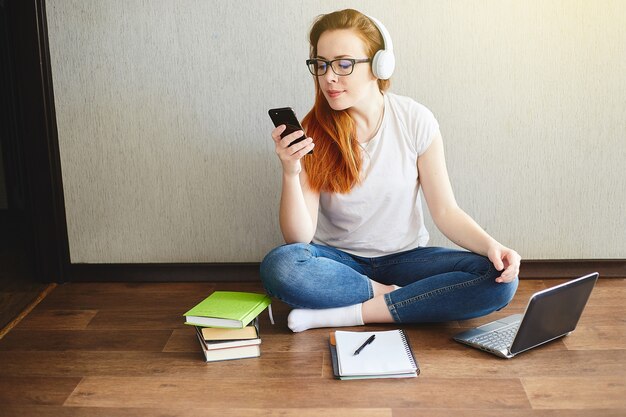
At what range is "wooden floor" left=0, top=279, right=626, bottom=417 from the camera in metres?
→ 1.70

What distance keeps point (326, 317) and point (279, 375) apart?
31 cm

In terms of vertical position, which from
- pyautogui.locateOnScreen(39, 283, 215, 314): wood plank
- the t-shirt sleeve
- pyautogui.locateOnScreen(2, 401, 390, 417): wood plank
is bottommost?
pyautogui.locateOnScreen(39, 283, 215, 314): wood plank

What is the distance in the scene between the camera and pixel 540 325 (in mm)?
1928

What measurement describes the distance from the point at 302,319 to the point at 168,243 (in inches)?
29.6

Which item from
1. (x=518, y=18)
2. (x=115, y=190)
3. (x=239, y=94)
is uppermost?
(x=518, y=18)

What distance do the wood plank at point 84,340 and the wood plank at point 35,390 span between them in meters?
0.20

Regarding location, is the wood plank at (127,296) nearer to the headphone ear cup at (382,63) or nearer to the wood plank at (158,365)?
the wood plank at (158,365)

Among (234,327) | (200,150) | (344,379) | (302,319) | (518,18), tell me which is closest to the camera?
(344,379)

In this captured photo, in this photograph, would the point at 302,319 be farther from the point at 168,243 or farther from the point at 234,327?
the point at 168,243

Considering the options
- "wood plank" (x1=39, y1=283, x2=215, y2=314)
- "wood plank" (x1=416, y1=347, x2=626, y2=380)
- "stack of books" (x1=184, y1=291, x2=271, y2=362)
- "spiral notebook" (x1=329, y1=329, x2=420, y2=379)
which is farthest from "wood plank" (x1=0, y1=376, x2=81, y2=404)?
"wood plank" (x1=416, y1=347, x2=626, y2=380)

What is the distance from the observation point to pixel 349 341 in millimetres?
1981

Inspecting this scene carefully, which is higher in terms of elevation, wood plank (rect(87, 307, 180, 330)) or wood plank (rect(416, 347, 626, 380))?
wood plank (rect(416, 347, 626, 380))

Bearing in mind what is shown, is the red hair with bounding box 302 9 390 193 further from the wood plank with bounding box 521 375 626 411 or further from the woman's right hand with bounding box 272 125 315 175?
the wood plank with bounding box 521 375 626 411

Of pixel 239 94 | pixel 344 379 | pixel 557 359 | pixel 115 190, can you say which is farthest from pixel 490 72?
pixel 115 190
